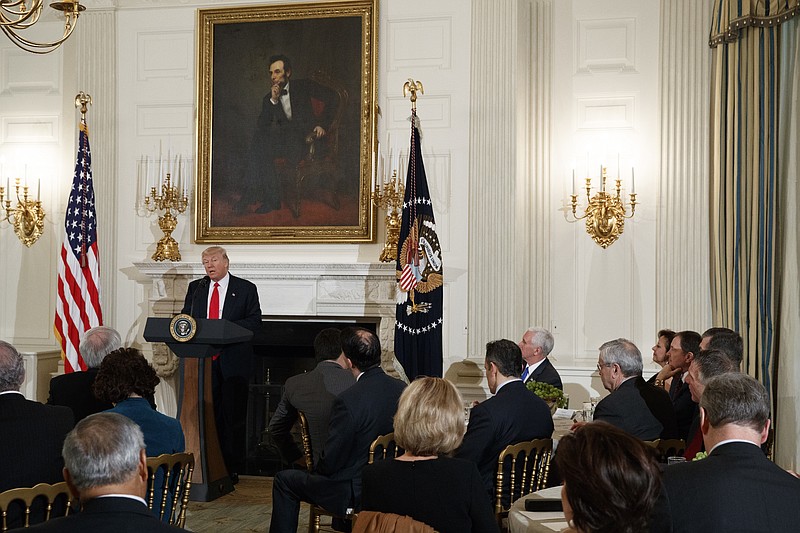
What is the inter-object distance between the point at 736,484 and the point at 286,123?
6562 millimetres

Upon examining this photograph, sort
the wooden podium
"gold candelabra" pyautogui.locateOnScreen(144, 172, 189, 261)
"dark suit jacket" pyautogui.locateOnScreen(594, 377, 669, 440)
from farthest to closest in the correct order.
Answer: "gold candelabra" pyautogui.locateOnScreen(144, 172, 189, 261), the wooden podium, "dark suit jacket" pyautogui.locateOnScreen(594, 377, 669, 440)

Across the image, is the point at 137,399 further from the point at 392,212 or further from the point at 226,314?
the point at 392,212

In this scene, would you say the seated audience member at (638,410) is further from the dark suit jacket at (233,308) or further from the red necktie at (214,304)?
the red necktie at (214,304)

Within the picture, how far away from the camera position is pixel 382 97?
8320mm

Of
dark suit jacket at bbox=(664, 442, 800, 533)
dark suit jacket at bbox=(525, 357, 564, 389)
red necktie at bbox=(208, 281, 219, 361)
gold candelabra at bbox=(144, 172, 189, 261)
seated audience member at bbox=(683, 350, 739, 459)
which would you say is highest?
gold candelabra at bbox=(144, 172, 189, 261)

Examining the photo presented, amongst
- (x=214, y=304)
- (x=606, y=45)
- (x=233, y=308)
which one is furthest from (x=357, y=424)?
(x=606, y=45)

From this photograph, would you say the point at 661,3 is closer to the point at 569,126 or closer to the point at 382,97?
the point at 569,126

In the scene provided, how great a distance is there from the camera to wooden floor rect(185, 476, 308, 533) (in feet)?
20.0

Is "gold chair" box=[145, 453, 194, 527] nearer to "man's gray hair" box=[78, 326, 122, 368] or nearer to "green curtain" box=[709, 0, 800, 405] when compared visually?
"man's gray hair" box=[78, 326, 122, 368]

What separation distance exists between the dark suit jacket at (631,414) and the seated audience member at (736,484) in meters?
2.05

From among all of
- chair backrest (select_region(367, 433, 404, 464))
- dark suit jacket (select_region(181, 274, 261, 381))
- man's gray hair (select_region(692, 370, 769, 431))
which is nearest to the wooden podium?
dark suit jacket (select_region(181, 274, 261, 381))

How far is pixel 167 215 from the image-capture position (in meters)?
8.45

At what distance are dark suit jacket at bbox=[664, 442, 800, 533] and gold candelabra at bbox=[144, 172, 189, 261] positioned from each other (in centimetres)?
654

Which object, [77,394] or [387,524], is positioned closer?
[387,524]
